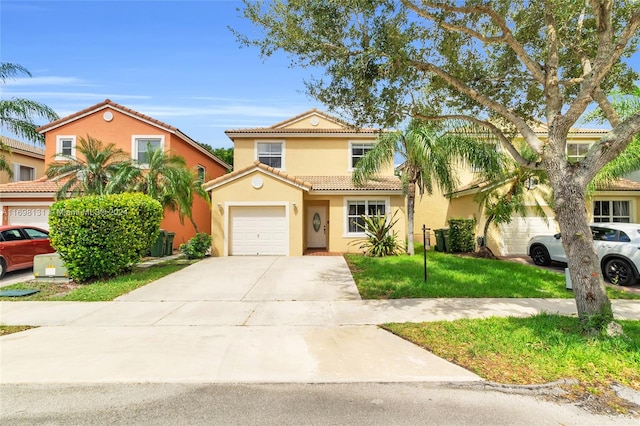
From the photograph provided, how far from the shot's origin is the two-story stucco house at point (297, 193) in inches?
594

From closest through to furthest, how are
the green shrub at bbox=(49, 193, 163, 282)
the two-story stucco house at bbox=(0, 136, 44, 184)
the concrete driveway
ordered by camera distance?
1. the concrete driveway
2. the green shrub at bbox=(49, 193, 163, 282)
3. the two-story stucco house at bbox=(0, 136, 44, 184)

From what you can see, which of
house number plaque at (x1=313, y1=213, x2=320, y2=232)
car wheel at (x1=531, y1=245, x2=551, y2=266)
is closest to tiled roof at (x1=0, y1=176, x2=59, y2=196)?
house number plaque at (x1=313, y1=213, x2=320, y2=232)

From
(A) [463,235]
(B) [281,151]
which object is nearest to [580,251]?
(A) [463,235]

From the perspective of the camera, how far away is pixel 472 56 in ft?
26.6

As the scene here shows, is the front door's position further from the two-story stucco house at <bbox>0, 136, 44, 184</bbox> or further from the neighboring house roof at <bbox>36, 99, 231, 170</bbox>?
the two-story stucco house at <bbox>0, 136, 44, 184</bbox>

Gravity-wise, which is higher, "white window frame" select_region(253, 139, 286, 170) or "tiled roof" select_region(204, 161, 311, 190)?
"white window frame" select_region(253, 139, 286, 170)

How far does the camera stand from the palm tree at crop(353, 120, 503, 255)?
12.6 metres

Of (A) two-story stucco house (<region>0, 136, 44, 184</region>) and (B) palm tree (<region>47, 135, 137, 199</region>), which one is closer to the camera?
(B) palm tree (<region>47, 135, 137, 199</region>)

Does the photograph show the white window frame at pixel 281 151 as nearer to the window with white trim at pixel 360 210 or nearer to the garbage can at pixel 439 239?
the window with white trim at pixel 360 210

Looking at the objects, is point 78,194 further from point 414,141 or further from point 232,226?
point 414,141

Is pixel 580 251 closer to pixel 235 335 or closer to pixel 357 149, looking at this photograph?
pixel 235 335

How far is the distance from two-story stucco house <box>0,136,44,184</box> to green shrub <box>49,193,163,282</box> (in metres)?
15.6

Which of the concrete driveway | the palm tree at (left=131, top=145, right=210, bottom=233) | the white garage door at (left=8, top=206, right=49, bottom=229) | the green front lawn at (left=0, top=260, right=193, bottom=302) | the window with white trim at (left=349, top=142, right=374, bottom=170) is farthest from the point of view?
the window with white trim at (left=349, top=142, right=374, bottom=170)

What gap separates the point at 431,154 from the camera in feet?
41.6
